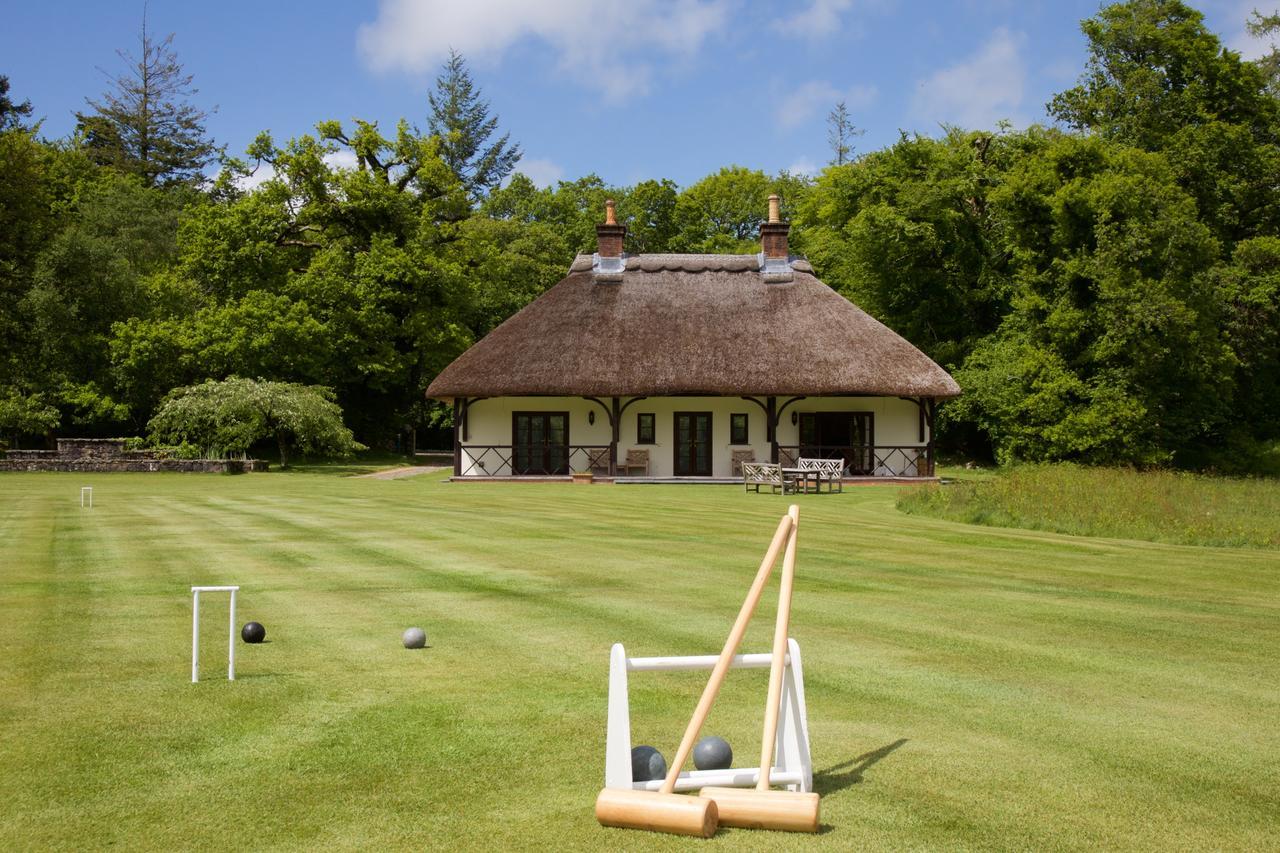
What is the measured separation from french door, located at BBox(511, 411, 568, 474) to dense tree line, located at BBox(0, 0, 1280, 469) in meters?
8.71

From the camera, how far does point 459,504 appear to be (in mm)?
22469

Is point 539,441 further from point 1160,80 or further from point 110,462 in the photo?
point 1160,80

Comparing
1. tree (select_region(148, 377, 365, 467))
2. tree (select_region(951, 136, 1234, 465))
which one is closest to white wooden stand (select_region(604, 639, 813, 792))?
tree (select_region(148, 377, 365, 467))

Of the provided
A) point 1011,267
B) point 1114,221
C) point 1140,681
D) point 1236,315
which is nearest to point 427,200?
point 1011,267

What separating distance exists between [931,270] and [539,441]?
17.0m

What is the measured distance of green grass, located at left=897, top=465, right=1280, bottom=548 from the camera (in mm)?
16859

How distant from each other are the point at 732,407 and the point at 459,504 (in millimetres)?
14557

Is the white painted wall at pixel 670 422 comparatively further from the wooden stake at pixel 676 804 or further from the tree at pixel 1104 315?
the wooden stake at pixel 676 804

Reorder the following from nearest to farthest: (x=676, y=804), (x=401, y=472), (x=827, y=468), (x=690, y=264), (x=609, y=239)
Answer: (x=676, y=804), (x=827, y=468), (x=401, y=472), (x=690, y=264), (x=609, y=239)

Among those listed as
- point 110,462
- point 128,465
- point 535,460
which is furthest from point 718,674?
point 110,462

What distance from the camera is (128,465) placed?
33.9 meters

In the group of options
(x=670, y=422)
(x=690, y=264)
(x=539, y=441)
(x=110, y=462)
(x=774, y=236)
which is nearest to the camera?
(x=110, y=462)

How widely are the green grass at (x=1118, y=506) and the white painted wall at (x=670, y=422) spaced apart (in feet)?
39.0

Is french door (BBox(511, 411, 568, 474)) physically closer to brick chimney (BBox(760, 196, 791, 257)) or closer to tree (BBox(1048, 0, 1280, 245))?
brick chimney (BBox(760, 196, 791, 257))
